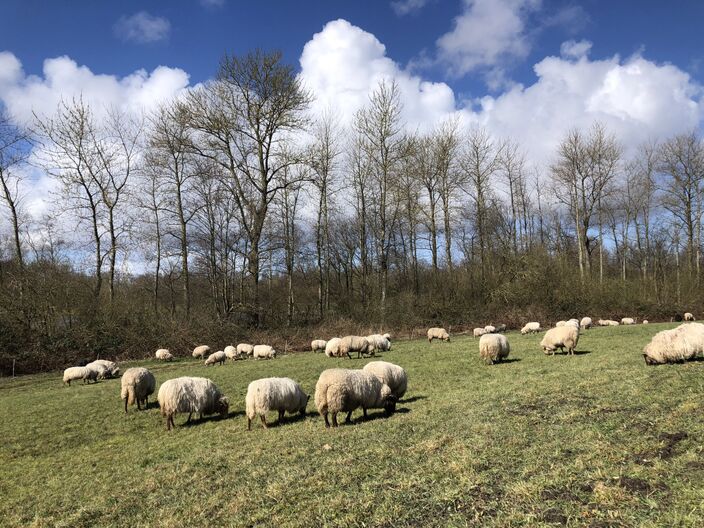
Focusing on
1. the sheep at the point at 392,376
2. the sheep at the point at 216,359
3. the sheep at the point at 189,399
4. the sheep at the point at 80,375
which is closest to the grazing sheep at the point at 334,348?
the sheep at the point at 216,359

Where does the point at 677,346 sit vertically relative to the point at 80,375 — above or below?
above

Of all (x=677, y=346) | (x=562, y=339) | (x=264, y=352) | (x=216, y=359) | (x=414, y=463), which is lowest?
(x=216, y=359)

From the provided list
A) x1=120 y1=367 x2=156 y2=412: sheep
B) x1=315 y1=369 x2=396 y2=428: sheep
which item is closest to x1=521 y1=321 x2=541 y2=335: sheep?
x1=315 y1=369 x2=396 y2=428: sheep

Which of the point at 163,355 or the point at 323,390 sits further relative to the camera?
the point at 163,355

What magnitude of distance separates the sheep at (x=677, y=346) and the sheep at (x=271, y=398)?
9252mm

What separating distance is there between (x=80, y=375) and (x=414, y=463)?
18.7 m

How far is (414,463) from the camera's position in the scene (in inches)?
244

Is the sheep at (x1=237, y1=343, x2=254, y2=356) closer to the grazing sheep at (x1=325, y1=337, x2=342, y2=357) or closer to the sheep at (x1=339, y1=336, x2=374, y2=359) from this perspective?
the grazing sheep at (x1=325, y1=337, x2=342, y2=357)

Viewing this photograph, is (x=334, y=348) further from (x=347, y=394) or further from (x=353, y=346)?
(x=347, y=394)

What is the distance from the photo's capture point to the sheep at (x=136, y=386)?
1322 centimetres

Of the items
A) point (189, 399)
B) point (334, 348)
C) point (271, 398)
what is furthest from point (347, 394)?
point (334, 348)

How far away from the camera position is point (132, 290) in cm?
3669

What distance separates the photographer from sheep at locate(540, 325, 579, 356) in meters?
16.8

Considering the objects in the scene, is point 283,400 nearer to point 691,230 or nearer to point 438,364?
point 438,364
